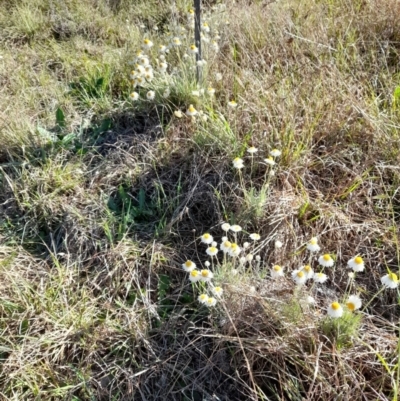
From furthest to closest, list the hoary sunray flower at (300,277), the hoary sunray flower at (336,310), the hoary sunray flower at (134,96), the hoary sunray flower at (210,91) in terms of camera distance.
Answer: the hoary sunray flower at (134,96)
the hoary sunray flower at (210,91)
the hoary sunray flower at (300,277)
the hoary sunray flower at (336,310)

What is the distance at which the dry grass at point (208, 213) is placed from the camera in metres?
1.42

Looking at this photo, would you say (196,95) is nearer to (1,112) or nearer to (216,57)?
(216,57)

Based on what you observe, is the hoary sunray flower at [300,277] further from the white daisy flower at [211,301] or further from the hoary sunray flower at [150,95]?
the hoary sunray flower at [150,95]

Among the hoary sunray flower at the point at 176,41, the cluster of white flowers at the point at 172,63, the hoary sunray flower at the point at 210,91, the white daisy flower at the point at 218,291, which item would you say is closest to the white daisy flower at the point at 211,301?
the white daisy flower at the point at 218,291

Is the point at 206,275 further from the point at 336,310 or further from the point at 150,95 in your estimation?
the point at 150,95

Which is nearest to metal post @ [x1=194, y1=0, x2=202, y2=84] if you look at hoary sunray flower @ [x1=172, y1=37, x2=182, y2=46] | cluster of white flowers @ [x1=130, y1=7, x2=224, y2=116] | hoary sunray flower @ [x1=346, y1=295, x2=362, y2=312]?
cluster of white flowers @ [x1=130, y1=7, x2=224, y2=116]

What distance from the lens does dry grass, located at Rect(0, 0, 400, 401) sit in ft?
4.67

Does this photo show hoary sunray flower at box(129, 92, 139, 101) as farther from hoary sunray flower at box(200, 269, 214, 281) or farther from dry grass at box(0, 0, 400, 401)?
hoary sunray flower at box(200, 269, 214, 281)

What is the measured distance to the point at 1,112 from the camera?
246cm

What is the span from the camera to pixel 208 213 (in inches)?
76.5

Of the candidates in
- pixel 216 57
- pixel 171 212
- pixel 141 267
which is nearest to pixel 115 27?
pixel 216 57

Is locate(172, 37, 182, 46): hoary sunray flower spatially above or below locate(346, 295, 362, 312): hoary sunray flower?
above

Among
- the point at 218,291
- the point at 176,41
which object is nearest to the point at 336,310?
the point at 218,291

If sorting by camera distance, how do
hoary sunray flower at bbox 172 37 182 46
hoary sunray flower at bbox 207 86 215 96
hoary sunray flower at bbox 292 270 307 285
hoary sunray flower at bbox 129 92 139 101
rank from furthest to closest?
hoary sunray flower at bbox 172 37 182 46 < hoary sunray flower at bbox 129 92 139 101 < hoary sunray flower at bbox 207 86 215 96 < hoary sunray flower at bbox 292 270 307 285
